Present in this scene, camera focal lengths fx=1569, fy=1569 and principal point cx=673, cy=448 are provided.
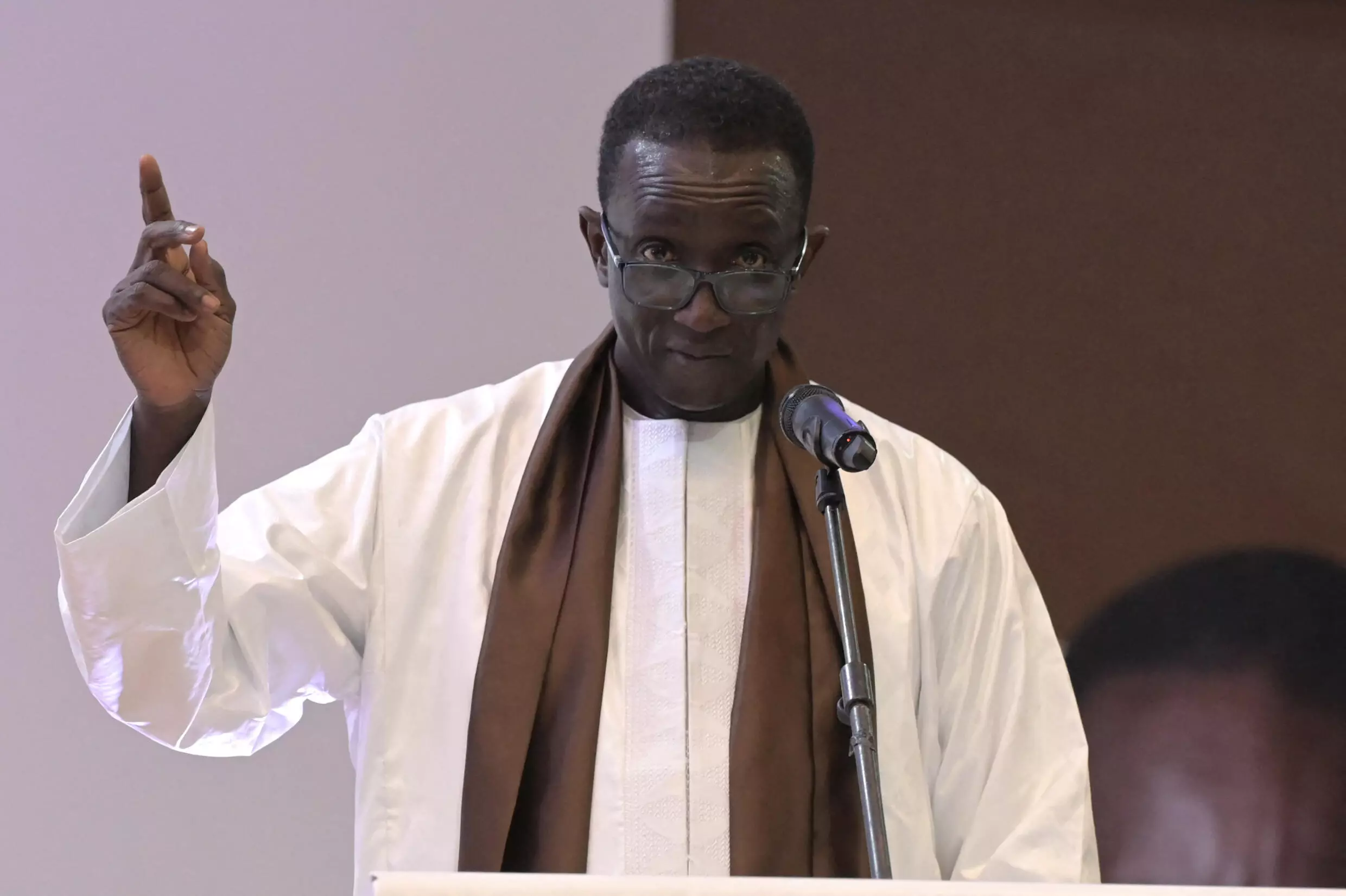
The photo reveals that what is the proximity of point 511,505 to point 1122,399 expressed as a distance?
1.92 metres

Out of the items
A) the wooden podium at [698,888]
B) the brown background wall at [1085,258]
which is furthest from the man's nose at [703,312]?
the brown background wall at [1085,258]

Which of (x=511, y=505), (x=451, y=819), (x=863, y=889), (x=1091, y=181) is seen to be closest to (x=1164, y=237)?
(x=1091, y=181)

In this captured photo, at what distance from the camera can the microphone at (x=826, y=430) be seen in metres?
1.67

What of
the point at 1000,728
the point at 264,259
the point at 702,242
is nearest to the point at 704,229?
the point at 702,242

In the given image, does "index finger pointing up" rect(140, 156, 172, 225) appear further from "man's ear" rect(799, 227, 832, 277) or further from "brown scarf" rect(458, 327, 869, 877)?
"man's ear" rect(799, 227, 832, 277)

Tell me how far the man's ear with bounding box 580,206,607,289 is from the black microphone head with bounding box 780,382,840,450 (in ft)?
2.23

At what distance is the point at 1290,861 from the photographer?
3623 millimetres

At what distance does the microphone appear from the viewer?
167 cm

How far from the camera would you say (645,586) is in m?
2.37

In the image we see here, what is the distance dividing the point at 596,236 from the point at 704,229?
28cm

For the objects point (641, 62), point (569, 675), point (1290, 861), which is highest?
point (641, 62)

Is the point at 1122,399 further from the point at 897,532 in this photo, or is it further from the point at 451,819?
the point at 451,819

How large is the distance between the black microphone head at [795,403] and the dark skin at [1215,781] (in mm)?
2053

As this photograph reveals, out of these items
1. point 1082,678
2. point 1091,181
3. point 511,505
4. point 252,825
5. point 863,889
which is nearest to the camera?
point 863,889
